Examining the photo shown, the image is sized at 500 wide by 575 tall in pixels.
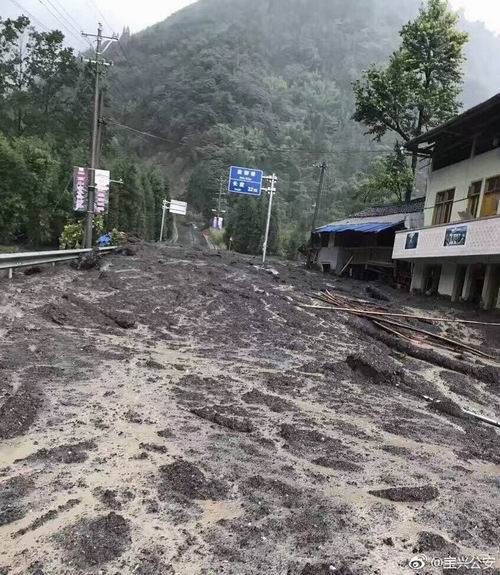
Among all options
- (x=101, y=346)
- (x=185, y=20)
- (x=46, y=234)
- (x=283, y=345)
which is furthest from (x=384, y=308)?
(x=185, y=20)

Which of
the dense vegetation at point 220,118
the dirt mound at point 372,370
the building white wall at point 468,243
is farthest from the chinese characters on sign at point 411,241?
the dirt mound at point 372,370

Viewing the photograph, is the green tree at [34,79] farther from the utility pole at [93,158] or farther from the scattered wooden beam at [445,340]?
the scattered wooden beam at [445,340]

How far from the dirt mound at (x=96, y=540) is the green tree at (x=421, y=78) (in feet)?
103

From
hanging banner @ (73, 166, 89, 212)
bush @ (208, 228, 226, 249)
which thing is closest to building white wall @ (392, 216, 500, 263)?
hanging banner @ (73, 166, 89, 212)

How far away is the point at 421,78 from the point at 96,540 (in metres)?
33.5

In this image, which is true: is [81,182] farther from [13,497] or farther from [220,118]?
[220,118]

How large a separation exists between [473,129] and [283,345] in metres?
14.3

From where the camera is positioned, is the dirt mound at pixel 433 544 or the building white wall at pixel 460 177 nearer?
the dirt mound at pixel 433 544

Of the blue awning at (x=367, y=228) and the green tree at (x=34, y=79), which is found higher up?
the green tree at (x=34, y=79)

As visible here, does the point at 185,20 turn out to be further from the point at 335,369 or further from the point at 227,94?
the point at 335,369

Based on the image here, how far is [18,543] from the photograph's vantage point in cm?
333

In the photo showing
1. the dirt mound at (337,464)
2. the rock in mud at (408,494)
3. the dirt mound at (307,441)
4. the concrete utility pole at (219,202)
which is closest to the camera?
the rock in mud at (408,494)

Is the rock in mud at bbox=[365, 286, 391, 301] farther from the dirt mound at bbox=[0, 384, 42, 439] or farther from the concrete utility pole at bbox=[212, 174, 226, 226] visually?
the concrete utility pole at bbox=[212, 174, 226, 226]

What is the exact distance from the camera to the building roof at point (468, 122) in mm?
17959
